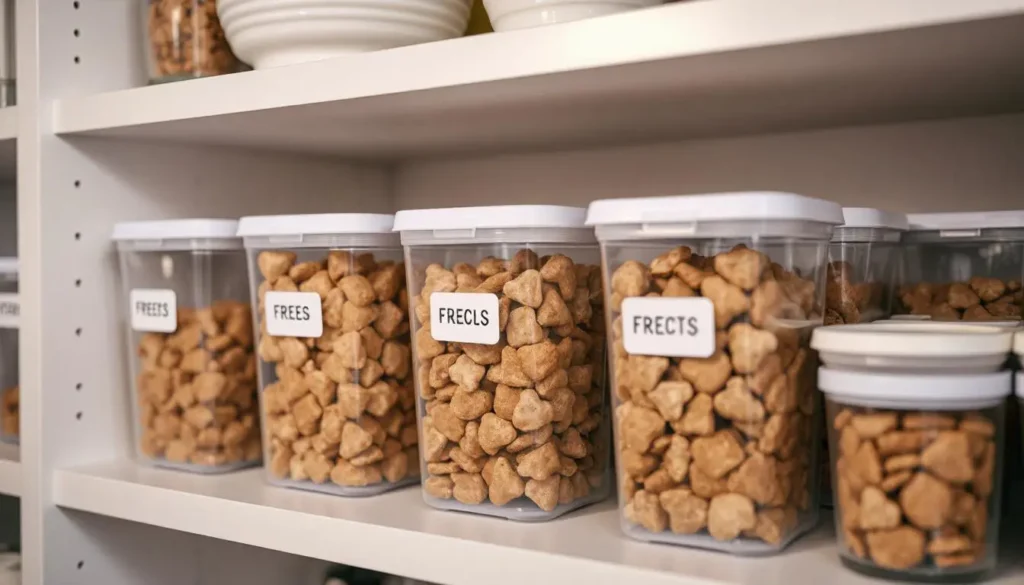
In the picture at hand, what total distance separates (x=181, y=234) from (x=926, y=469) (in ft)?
2.60

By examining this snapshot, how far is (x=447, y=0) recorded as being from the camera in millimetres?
973

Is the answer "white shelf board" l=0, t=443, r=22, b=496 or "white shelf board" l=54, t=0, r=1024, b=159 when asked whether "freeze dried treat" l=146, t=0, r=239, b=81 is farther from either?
"white shelf board" l=0, t=443, r=22, b=496

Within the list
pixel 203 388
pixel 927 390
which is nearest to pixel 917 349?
pixel 927 390

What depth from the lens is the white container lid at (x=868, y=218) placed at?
2.80 feet

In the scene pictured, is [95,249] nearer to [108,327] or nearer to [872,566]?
[108,327]

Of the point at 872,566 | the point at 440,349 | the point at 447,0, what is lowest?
the point at 872,566

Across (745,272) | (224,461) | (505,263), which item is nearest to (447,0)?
(505,263)

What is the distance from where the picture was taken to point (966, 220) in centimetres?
88

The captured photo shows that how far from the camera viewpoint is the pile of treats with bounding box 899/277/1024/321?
0.86 metres

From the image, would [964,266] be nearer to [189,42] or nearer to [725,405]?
[725,405]

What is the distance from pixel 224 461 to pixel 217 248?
0.78ft

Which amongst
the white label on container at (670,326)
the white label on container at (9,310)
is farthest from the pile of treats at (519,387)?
the white label on container at (9,310)

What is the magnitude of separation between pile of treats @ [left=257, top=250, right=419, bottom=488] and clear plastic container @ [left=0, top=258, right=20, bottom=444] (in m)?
0.46

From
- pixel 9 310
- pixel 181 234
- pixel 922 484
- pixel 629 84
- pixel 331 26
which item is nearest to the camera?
pixel 922 484
